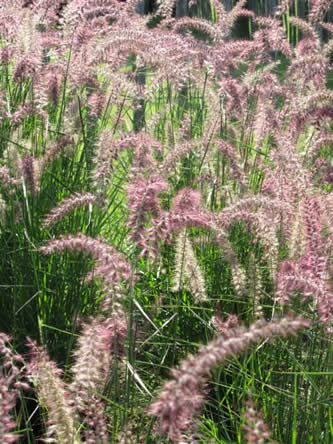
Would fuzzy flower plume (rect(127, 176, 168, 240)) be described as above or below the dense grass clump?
above

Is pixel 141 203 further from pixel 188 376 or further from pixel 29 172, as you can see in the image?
pixel 29 172

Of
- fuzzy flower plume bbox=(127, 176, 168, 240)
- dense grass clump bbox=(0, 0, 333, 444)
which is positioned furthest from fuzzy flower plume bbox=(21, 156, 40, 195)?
fuzzy flower plume bbox=(127, 176, 168, 240)

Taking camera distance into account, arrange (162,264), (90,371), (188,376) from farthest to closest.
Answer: (162,264)
(90,371)
(188,376)

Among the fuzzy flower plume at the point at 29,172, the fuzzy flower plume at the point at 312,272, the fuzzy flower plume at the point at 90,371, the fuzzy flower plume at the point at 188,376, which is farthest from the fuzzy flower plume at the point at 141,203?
the fuzzy flower plume at the point at 29,172

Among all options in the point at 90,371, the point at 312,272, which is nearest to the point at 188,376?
the point at 90,371

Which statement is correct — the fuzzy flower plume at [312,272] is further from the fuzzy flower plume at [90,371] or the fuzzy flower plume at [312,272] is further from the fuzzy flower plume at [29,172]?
the fuzzy flower plume at [29,172]

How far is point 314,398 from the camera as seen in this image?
1557 mm

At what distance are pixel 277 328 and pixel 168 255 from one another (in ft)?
5.00

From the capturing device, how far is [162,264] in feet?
7.37

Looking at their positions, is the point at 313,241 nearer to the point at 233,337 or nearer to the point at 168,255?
the point at 233,337

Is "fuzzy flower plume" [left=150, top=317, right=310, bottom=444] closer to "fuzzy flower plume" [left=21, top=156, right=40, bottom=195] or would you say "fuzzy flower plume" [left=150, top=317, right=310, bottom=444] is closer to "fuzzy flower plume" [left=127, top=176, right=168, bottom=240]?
"fuzzy flower plume" [left=127, top=176, right=168, bottom=240]

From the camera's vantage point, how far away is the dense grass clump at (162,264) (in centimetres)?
119

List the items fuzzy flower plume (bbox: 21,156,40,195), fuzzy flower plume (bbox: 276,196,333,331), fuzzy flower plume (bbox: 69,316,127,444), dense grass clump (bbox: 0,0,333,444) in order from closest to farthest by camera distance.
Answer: fuzzy flower plume (bbox: 69,316,127,444) < dense grass clump (bbox: 0,0,333,444) < fuzzy flower plume (bbox: 276,196,333,331) < fuzzy flower plume (bbox: 21,156,40,195)

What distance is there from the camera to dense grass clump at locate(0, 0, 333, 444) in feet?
3.89
